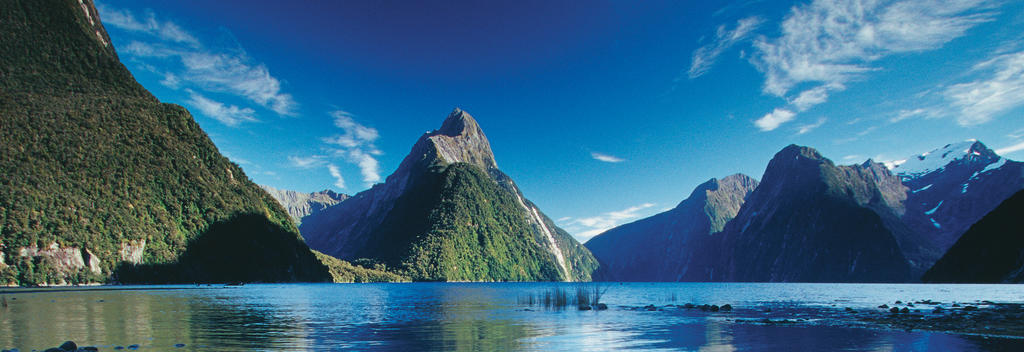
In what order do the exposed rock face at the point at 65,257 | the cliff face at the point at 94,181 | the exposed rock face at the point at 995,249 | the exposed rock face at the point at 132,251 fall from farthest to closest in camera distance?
the exposed rock face at the point at 132,251
the exposed rock face at the point at 995,249
the cliff face at the point at 94,181
the exposed rock face at the point at 65,257

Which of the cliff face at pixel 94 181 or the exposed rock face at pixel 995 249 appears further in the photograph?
the exposed rock face at pixel 995 249

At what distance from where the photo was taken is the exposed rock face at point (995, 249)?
126 metres

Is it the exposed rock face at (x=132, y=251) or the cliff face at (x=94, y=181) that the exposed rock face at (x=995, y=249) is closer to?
the cliff face at (x=94, y=181)

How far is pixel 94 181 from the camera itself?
14125 cm

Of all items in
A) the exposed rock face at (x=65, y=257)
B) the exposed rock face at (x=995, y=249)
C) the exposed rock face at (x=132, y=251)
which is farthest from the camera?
the exposed rock face at (x=132, y=251)

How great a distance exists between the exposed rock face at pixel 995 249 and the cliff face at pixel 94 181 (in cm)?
22016

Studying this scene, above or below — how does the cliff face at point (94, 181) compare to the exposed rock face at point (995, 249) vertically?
above

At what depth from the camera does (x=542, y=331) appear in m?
34.4

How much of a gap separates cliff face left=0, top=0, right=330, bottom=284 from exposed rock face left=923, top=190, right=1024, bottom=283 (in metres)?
220

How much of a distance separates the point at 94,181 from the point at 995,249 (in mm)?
236715

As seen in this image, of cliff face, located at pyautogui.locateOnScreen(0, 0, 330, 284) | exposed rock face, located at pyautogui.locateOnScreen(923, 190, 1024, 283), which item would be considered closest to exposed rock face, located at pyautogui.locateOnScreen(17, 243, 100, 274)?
cliff face, located at pyautogui.locateOnScreen(0, 0, 330, 284)

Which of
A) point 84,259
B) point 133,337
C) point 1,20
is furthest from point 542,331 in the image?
point 1,20

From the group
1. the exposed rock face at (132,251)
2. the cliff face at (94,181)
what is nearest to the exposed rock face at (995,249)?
the cliff face at (94,181)

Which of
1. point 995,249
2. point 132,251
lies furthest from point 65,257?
point 995,249
